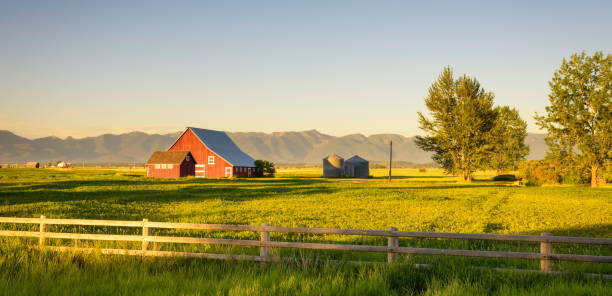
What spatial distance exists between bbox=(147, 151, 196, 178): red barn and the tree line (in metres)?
38.3

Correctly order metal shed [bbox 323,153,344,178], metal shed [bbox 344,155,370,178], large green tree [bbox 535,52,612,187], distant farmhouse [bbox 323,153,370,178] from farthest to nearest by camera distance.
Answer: metal shed [bbox 344,155,370,178] → distant farmhouse [bbox 323,153,370,178] → metal shed [bbox 323,153,344,178] → large green tree [bbox 535,52,612,187]

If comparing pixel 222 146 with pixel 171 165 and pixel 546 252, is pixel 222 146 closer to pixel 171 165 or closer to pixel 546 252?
pixel 171 165

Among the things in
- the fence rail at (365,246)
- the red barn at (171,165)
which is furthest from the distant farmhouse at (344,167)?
the fence rail at (365,246)

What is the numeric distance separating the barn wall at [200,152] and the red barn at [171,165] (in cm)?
128

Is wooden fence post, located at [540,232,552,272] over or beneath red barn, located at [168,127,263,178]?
beneath

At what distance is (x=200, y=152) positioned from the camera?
7069 centimetres

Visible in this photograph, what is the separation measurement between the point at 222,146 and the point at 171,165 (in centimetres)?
941

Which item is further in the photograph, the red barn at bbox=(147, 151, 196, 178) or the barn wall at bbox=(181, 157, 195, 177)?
the barn wall at bbox=(181, 157, 195, 177)

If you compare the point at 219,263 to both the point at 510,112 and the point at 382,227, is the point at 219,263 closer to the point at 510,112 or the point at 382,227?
the point at 382,227

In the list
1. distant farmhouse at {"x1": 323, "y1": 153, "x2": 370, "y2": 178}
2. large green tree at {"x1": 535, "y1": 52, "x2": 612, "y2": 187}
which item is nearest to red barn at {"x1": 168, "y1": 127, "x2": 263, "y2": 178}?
distant farmhouse at {"x1": 323, "y1": 153, "x2": 370, "y2": 178}

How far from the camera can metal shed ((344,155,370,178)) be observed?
287 ft

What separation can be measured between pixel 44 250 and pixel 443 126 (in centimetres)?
5906

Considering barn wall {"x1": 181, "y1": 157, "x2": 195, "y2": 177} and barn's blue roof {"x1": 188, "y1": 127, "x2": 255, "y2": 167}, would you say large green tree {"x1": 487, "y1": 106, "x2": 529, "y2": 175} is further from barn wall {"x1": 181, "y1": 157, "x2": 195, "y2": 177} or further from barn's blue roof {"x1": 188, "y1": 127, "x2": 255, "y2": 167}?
barn wall {"x1": 181, "y1": 157, "x2": 195, "y2": 177}

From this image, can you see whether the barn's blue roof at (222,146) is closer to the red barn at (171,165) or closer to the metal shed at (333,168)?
the red barn at (171,165)
